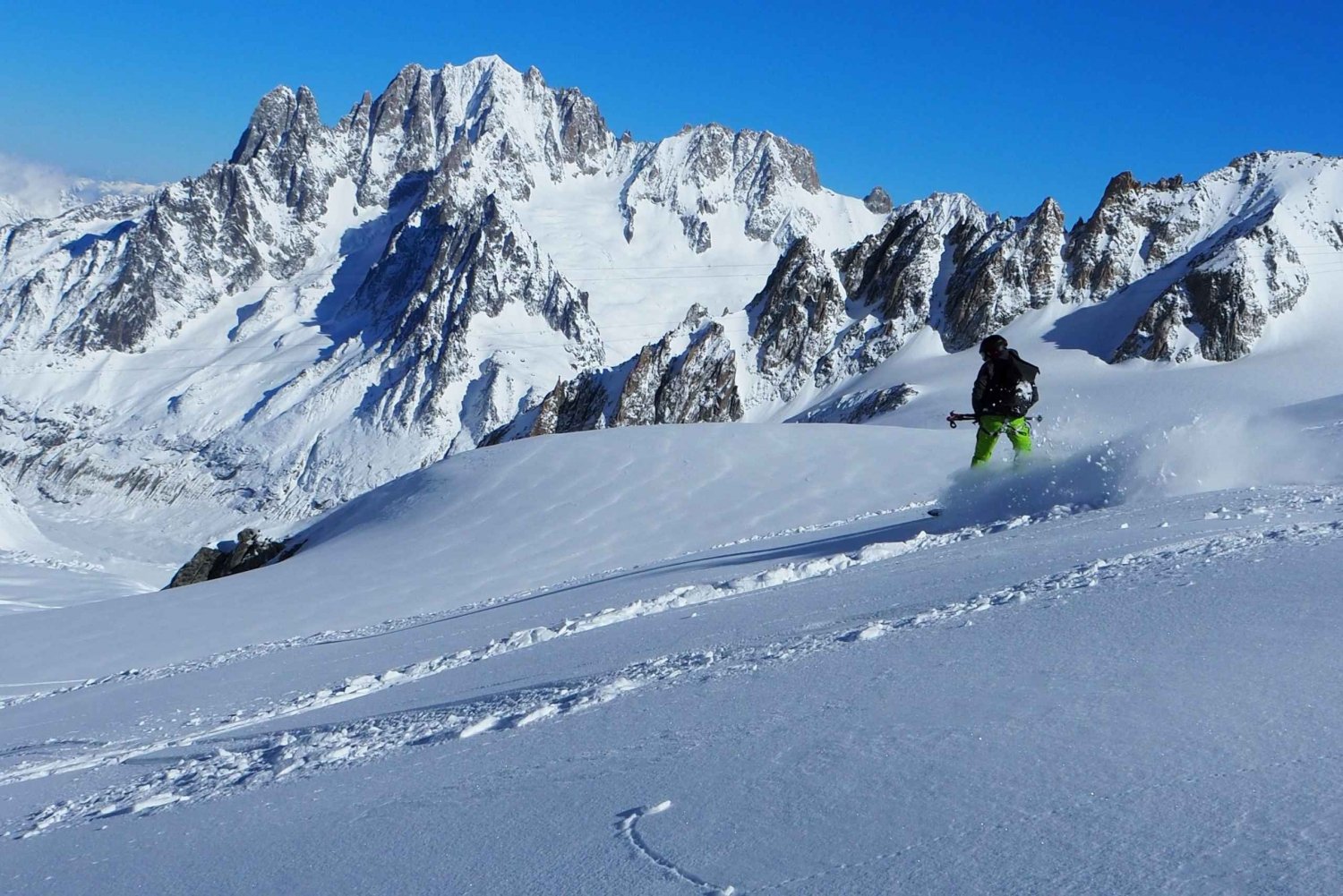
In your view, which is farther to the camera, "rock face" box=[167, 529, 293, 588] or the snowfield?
"rock face" box=[167, 529, 293, 588]

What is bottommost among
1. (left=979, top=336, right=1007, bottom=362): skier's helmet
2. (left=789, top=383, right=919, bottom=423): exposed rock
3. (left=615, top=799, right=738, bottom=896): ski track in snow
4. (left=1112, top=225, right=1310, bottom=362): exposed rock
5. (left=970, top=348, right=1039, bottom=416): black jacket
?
(left=615, top=799, right=738, bottom=896): ski track in snow

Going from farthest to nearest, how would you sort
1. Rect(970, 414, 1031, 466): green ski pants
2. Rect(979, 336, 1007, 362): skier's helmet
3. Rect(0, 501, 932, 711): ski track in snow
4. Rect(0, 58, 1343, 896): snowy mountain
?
Rect(979, 336, 1007, 362): skier's helmet → Rect(970, 414, 1031, 466): green ski pants → Rect(0, 501, 932, 711): ski track in snow → Rect(0, 58, 1343, 896): snowy mountain

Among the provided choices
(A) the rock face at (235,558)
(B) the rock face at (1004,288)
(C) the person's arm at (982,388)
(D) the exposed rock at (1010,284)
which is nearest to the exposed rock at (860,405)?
(B) the rock face at (1004,288)

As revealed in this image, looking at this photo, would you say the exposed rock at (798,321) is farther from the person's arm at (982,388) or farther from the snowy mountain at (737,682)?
the person's arm at (982,388)

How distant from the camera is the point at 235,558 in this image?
31.5 meters

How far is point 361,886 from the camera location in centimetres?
395

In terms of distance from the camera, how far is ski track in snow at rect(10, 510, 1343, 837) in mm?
6070

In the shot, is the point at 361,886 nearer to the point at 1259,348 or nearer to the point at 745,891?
the point at 745,891

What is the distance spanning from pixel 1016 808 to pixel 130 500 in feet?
656

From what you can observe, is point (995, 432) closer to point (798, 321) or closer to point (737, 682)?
point (737, 682)

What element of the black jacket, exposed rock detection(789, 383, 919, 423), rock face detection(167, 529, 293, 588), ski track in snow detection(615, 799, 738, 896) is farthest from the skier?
exposed rock detection(789, 383, 919, 423)

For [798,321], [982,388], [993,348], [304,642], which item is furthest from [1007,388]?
[798,321]

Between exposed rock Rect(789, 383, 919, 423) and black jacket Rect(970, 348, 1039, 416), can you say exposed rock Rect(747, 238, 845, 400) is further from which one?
black jacket Rect(970, 348, 1039, 416)

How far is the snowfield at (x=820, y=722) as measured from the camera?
3.51 meters
